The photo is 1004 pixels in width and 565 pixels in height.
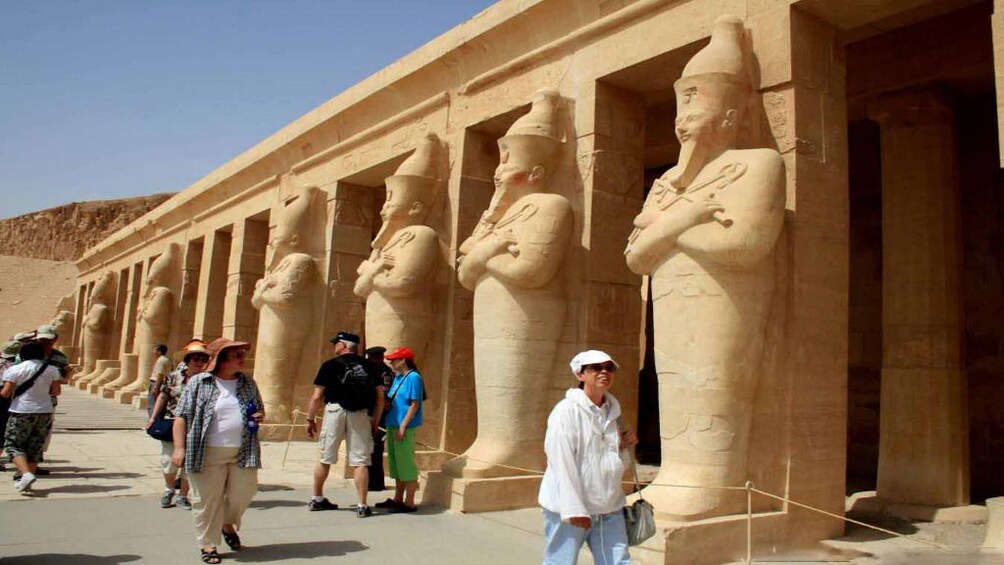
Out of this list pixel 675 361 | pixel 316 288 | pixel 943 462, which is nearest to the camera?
pixel 675 361

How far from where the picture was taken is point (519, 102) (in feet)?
23.9

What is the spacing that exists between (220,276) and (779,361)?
12.0m

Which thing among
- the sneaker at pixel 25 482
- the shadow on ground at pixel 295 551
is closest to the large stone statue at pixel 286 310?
the sneaker at pixel 25 482

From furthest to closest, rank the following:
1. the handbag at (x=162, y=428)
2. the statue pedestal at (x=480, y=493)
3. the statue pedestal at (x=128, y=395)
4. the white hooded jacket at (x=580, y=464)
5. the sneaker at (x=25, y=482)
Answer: the statue pedestal at (x=128, y=395)
the sneaker at (x=25, y=482)
the statue pedestal at (x=480, y=493)
the handbag at (x=162, y=428)
the white hooded jacket at (x=580, y=464)

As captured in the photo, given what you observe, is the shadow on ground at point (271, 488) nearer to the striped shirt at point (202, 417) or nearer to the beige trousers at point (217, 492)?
the beige trousers at point (217, 492)

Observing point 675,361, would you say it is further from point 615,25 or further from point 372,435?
point 615,25

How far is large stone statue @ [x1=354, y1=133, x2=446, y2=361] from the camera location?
24.4 feet

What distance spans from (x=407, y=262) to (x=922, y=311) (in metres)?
4.43

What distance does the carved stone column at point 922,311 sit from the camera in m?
6.24

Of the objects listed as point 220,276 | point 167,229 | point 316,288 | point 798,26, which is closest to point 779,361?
point 798,26

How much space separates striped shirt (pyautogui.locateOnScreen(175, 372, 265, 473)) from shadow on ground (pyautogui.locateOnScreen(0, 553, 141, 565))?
58 cm

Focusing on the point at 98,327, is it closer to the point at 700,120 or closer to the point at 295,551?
the point at 295,551

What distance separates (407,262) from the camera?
741 cm

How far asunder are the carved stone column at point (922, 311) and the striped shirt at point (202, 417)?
501 cm
